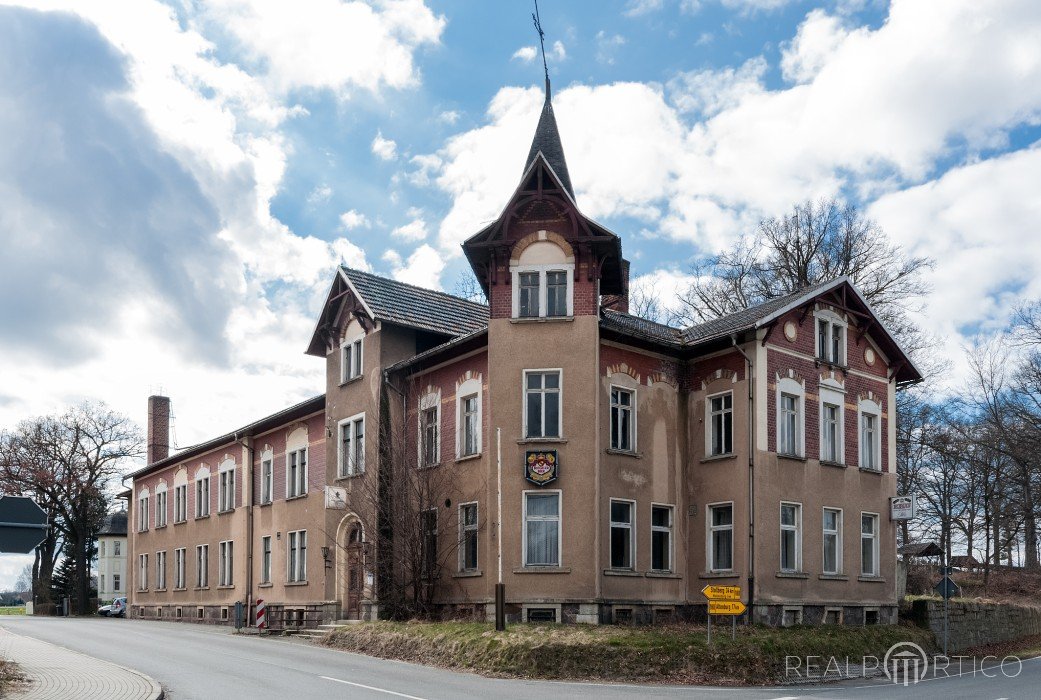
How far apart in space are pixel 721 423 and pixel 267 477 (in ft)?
64.6

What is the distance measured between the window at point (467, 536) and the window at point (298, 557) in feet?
32.8

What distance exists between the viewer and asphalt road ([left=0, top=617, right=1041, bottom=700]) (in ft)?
58.3

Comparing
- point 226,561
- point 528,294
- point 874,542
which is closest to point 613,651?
point 528,294

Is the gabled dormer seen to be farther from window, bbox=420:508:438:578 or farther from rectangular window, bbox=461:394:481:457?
window, bbox=420:508:438:578

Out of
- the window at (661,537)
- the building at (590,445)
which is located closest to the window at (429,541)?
the building at (590,445)

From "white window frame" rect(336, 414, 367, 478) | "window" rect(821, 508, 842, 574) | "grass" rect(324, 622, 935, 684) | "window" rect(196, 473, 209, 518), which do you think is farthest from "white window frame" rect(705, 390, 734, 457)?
"window" rect(196, 473, 209, 518)

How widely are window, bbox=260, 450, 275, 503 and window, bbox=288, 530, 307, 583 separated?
9.81 ft

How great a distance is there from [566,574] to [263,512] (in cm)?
1834

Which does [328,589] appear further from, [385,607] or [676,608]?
[676,608]

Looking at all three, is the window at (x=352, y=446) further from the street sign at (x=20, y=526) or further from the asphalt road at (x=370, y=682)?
the street sign at (x=20, y=526)

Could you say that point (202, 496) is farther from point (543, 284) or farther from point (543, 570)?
point (543, 284)

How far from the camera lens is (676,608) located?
90.2ft

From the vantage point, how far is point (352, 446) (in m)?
32.3

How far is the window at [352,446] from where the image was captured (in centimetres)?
3180
